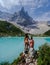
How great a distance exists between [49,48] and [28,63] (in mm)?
1639

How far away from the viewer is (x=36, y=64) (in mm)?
12953

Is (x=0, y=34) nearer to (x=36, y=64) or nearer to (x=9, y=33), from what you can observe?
(x=9, y=33)

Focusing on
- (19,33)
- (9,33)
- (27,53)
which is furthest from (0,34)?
(27,53)

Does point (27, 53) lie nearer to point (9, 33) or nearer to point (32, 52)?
point (32, 52)

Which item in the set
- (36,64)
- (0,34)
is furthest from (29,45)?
(0,34)

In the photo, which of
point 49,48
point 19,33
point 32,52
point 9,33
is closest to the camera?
point 49,48

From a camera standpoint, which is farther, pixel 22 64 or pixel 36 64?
pixel 22 64

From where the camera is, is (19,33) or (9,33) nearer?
(9,33)

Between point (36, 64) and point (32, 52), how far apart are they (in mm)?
766

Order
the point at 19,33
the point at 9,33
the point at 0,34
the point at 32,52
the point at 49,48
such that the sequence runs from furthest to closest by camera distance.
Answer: the point at 19,33
the point at 9,33
the point at 0,34
the point at 32,52
the point at 49,48

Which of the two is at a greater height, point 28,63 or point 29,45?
point 29,45

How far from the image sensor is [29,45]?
44.7 ft

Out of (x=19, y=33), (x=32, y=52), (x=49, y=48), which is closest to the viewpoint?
(x=49, y=48)

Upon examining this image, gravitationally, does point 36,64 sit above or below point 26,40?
below
